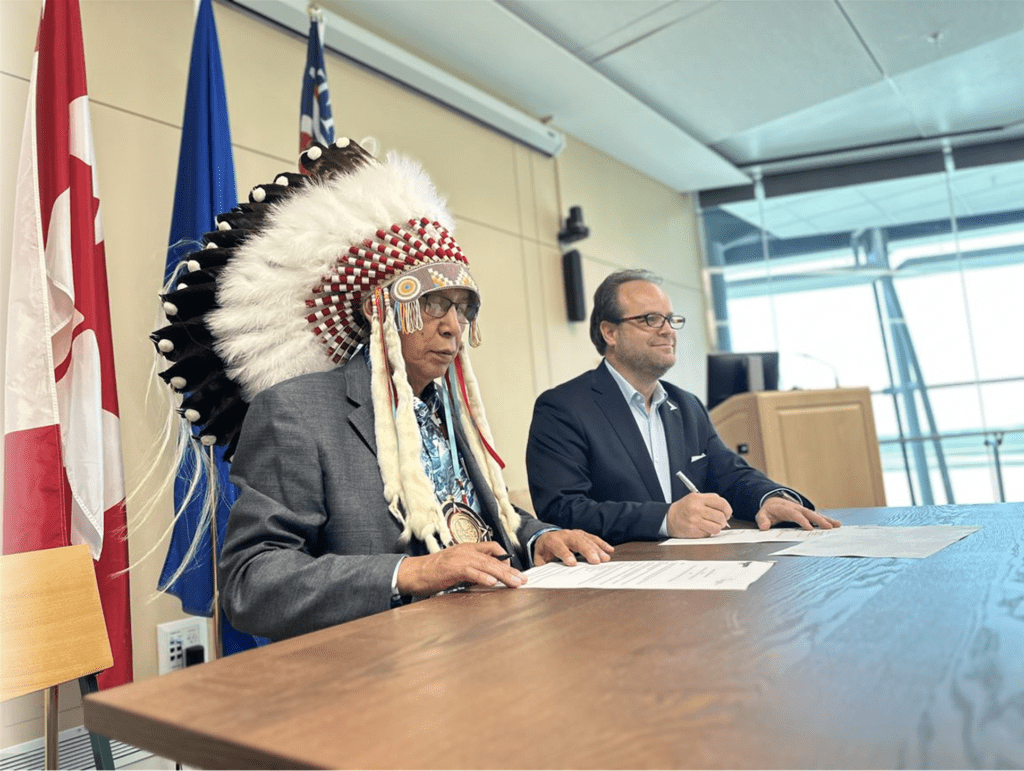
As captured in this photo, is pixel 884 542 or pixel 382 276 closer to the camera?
pixel 884 542

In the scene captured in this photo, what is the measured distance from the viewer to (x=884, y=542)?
4.42 feet

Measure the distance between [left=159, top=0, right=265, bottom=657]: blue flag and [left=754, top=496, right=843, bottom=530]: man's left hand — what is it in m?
1.62

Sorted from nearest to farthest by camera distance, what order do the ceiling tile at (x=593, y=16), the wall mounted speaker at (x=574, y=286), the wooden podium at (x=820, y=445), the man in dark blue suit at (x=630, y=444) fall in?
the man in dark blue suit at (x=630, y=444)
the wooden podium at (x=820, y=445)
the ceiling tile at (x=593, y=16)
the wall mounted speaker at (x=574, y=286)

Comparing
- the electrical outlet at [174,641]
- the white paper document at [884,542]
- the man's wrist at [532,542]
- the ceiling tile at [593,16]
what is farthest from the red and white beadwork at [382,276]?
the ceiling tile at [593,16]

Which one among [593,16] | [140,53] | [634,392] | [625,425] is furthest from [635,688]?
[593,16]

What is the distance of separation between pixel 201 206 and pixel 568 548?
191 centimetres

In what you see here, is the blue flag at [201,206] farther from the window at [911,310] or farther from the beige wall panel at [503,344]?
the window at [911,310]

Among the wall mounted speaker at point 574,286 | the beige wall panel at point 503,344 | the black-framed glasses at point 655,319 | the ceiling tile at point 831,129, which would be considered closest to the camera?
the black-framed glasses at point 655,319

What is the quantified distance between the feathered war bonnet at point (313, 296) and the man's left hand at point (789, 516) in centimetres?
63

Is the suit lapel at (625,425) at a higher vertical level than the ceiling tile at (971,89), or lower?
lower

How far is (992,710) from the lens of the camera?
21.8 inches

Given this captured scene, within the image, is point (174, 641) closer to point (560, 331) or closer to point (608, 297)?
point (608, 297)

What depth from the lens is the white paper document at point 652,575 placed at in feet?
3.54

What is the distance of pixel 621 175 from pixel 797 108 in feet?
4.78
